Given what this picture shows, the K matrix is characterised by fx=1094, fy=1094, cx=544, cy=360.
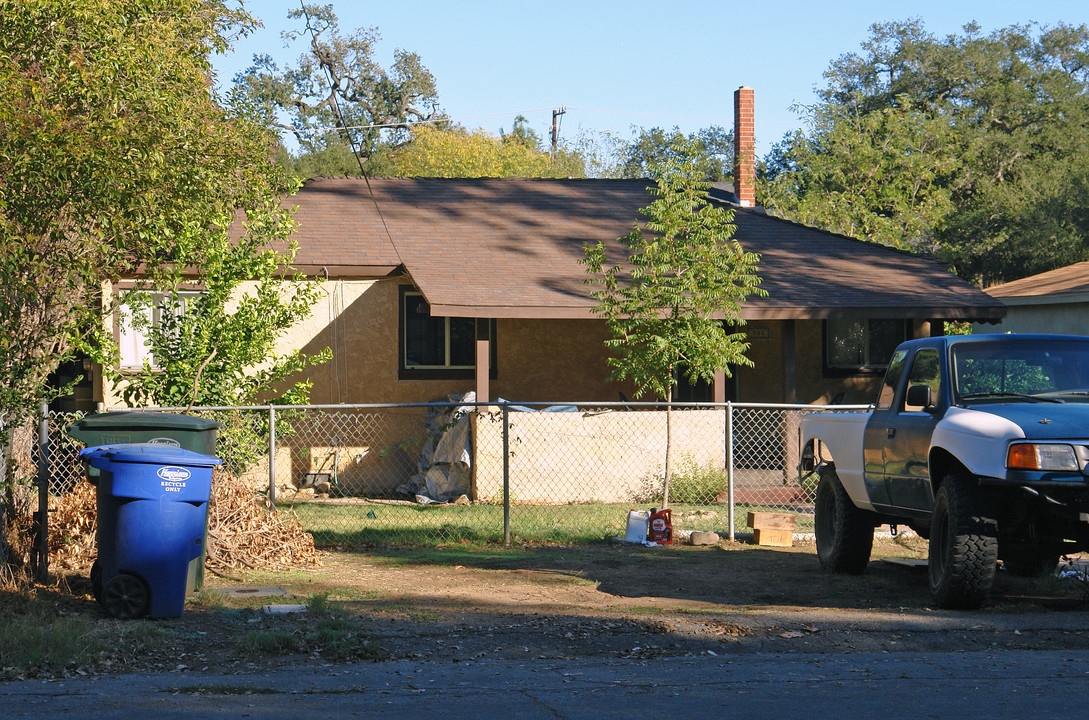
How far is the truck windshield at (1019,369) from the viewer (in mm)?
7684

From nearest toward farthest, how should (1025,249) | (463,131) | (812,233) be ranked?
1. (812,233)
2. (1025,249)
3. (463,131)

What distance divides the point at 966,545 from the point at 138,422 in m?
5.85

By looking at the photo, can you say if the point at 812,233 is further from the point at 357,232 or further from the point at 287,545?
the point at 287,545

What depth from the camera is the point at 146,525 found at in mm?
7113

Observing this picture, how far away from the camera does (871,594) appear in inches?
327

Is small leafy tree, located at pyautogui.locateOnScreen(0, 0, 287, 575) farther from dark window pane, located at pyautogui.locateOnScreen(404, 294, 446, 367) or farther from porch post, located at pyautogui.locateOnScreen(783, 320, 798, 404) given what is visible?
porch post, located at pyautogui.locateOnScreen(783, 320, 798, 404)

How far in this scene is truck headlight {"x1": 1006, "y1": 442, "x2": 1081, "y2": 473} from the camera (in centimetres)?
673

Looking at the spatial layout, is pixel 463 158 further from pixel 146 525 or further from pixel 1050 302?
pixel 146 525

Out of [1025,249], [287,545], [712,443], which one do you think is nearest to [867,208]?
[1025,249]

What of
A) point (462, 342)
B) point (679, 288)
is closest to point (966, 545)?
point (679, 288)

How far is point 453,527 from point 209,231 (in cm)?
416

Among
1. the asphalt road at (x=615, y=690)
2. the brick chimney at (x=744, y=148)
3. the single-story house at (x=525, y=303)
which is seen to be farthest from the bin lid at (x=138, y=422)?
the brick chimney at (x=744, y=148)

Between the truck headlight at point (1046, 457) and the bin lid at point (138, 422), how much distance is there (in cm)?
567

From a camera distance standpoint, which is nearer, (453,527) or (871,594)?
(871,594)
